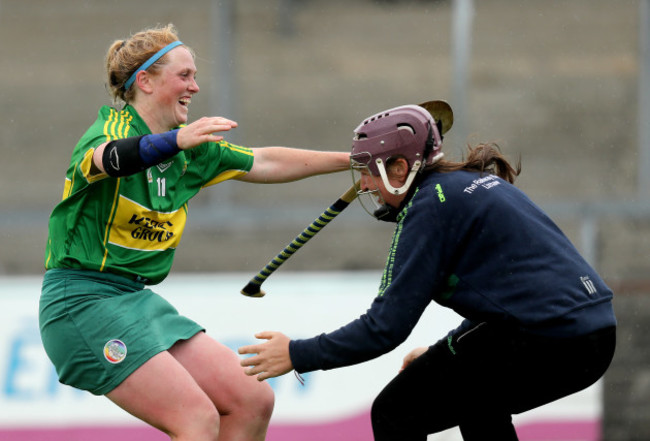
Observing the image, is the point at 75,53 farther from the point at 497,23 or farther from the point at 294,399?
the point at 294,399

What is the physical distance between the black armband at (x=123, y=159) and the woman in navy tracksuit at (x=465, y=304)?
0.77 meters

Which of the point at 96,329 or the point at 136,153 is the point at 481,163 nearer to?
the point at 136,153

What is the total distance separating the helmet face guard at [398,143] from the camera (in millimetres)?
3586

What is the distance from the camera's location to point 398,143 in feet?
11.8

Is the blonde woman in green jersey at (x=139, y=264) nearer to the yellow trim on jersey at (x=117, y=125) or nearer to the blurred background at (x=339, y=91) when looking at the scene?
the yellow trim on jersey at (x=117, y=125)

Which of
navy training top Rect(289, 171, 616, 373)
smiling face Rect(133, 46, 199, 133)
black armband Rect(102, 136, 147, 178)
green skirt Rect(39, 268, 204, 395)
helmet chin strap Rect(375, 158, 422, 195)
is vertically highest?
smiling face Rect(133, 46, 199, 133)

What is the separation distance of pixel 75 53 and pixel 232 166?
843 centimetres

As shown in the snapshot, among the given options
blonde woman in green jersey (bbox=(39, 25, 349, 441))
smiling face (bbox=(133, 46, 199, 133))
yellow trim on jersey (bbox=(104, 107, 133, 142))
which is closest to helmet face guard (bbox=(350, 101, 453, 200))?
blonde woman in green jersey (bbox=(39, 25, 349, 441))

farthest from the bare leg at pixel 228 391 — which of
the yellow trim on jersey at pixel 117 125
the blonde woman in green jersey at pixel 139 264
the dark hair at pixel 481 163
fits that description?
the dark hair at pixel 481 163

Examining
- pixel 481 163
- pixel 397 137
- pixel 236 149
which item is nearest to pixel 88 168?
pixel 236 149

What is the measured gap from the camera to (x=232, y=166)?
4406 millimetres

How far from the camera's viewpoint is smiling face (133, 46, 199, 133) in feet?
13.1

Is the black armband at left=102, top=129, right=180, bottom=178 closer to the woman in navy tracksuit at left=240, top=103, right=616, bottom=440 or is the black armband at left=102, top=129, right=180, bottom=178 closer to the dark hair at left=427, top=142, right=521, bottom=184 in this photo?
the woman in navy tracksuit at left=240, top=103, right=616, bottom=440

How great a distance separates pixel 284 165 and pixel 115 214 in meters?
0.95
